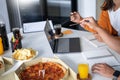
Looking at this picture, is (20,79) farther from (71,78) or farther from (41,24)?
(41,24)

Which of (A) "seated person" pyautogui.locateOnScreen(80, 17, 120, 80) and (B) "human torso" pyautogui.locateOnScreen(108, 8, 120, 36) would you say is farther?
(B) "human torso" pyautogui.locateOnScreen(108, 8, 120, 36)

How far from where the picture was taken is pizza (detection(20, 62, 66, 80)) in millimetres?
1325

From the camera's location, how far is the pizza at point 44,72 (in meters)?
1.33

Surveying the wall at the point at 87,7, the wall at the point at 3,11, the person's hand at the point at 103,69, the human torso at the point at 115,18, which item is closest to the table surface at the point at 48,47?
the person's hand at the point at 103,69

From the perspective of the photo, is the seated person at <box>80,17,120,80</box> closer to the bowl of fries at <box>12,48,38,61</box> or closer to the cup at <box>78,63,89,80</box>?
the cup at <box>78,63,89,80</box>

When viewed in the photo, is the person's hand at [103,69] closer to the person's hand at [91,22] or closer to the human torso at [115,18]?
the person's hand at [91,22]

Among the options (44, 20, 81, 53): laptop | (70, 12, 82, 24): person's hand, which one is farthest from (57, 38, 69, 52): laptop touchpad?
(70, 12, 82, 24): person's hand

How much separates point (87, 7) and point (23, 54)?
7.16ft

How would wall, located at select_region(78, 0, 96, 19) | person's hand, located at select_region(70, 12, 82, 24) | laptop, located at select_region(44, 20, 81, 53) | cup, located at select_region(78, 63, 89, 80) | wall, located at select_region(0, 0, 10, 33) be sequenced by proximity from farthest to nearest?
wall, located at select_region(78, 0, 96, 19), wall, located at select_region(0, 0, 10, 33), person's hand, located at select_region(70, 12, 82, 24), laptop, located at select_region(44, 20, 81, 53), cup, located at select_region(78, 63, 89, 80)

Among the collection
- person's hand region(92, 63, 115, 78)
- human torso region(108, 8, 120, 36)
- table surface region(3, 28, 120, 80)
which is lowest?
person's hand region(92, 63, 115, 78)

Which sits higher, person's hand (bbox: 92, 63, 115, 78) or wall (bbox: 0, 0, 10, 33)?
wall (bbox: 0, 0, 10, 33)

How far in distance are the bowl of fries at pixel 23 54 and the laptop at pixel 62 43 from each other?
7.2 inches

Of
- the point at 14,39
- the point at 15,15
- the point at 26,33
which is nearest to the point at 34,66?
the point at 14,39

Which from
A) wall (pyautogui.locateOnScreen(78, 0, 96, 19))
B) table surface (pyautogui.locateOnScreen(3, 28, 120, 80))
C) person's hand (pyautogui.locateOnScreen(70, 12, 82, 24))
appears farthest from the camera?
wall (pyautogui.locateOnScreen(78, 0, 96, 19))
